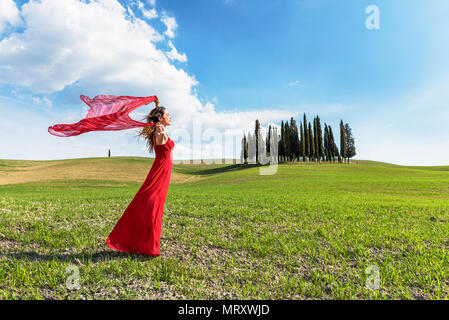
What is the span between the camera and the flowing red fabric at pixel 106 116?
5.57m

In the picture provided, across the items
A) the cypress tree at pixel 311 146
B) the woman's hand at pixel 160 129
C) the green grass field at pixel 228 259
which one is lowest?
the green grass field at pixel 228 259

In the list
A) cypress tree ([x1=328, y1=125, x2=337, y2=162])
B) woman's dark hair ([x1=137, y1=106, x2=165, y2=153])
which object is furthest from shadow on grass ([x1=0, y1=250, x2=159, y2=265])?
cypress tree ([x1=328, y1=125, x2=337, y2=162])

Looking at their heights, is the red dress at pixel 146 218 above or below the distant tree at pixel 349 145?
below

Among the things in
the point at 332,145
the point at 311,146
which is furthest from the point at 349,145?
the point at 311,146

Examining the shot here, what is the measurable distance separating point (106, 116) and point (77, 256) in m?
3.26

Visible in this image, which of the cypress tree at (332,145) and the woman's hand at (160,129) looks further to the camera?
the cypress tree at (332,145)

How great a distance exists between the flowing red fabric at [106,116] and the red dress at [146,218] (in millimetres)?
1026

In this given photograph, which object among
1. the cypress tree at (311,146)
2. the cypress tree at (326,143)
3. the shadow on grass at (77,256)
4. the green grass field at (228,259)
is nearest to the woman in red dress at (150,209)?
the shadow on grass at (77,256)

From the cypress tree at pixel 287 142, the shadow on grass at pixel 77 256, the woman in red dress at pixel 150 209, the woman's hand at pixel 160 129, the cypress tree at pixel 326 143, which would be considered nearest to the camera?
the shadow on grass at pixel 77 256

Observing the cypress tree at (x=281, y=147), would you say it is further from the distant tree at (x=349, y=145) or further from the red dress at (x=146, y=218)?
the red dress at (x=146, y=218)

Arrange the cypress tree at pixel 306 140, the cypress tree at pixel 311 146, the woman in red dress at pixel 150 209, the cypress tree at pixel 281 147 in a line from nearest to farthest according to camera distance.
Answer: the woman in red dress at pixel 150 209, the cypress tree at pixel 311 146, the cypress tree at pixel 306 140, the cypress tree at pixel 281 147

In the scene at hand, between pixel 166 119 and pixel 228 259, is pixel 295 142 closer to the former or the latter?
pixel 228 259

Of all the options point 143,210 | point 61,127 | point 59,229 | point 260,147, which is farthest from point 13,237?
point 260,147

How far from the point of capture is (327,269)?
17.1ft
